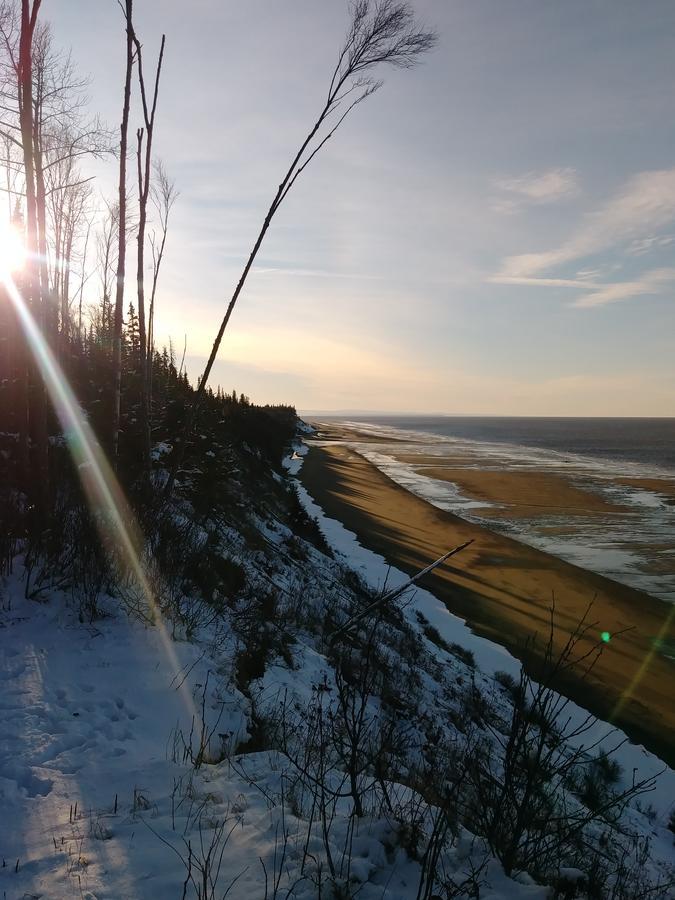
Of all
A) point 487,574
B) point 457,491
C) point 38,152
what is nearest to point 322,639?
point 38,152

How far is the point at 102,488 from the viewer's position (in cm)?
769

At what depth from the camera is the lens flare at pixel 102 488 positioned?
5.48 meters

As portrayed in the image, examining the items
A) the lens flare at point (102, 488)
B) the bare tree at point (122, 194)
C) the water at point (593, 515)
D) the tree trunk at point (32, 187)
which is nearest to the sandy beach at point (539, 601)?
the water at point (593, 515)

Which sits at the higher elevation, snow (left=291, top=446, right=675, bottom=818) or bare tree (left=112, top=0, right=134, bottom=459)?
bare tree (left=112, top=0, right=134, bottom=459)

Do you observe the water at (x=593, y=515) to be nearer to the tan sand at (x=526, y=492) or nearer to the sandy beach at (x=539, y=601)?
the tan sand at (x=526, y=492)

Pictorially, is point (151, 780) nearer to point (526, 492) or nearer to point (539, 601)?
point (539, 601)

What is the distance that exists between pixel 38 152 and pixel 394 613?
9.60 metres

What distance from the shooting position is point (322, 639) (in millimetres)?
7605

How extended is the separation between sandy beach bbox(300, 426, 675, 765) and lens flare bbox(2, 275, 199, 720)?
4.48 m

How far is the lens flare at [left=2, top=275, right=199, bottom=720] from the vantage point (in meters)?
5.48

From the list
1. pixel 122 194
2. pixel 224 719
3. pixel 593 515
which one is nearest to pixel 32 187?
pixel 122 194

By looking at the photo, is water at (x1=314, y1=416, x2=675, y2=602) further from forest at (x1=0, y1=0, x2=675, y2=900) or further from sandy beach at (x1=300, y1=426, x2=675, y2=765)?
forest at (x1=0, y1=0, x2=675, y2=900)

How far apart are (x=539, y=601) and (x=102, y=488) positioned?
38.0 feet

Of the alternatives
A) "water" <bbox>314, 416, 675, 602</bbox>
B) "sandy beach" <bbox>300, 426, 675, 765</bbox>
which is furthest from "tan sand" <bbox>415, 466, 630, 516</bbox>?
"sandy beach" <bbox>300, 426, 675, 765</bbox>
